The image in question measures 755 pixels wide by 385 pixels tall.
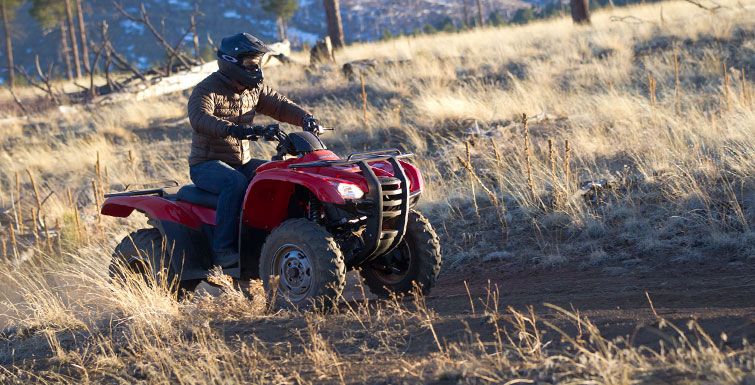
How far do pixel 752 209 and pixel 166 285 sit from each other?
534 centimetres

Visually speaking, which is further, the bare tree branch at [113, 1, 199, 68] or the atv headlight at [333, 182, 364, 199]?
the bare tree branch at [113, 1, 199, 68]

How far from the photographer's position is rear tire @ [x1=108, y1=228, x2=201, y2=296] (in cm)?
808

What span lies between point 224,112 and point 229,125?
2.00ft

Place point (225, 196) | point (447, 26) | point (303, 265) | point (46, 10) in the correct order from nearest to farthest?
point (303, 265)
point (225, 196)
point (447, 26)
point (46, 10)

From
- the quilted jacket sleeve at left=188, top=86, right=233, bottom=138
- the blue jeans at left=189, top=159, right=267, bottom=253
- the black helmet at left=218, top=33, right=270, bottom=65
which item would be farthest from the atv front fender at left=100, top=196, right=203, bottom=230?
the black helmet at left=218, top=33, right=270, bottom=65

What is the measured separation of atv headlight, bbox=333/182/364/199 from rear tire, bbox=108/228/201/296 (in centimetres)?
203

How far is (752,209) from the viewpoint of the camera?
8914 millimetres

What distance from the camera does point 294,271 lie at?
23.0 feet

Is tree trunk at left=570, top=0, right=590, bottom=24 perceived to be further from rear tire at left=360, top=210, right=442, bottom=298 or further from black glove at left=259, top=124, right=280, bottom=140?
black glove at left=259, top=124, right=280, bottom=140

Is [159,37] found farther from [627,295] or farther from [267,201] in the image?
[627,295]

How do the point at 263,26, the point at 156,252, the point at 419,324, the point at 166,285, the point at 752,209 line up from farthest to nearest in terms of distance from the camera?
the point at 263,26, the point at 752,209, the point at 156,252, the point at 166,285, the point at 419,324

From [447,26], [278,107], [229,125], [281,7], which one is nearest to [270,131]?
[229,125]

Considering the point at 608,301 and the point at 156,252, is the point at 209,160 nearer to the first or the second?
the point at 156,252

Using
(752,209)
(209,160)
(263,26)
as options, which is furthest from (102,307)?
(263,26)
